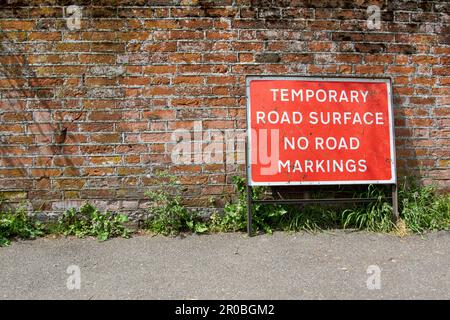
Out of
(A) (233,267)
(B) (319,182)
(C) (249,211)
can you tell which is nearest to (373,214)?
(B) (319,182)

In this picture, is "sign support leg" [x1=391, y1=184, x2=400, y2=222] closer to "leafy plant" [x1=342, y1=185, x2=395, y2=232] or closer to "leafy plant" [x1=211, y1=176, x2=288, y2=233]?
"leafy plant" [x1=342, y1=185, x2=395, y2=232]

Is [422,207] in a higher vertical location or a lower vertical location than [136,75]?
lower

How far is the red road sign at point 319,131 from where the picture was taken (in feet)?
11.9

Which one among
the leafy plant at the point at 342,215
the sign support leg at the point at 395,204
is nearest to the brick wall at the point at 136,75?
the leafy plant at the point at 342,215

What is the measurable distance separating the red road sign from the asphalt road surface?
1.98 feet

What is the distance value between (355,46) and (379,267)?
7.09 feet

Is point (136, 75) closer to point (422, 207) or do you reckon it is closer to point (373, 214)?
point (373, 214)

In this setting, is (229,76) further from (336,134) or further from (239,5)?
(336,134)

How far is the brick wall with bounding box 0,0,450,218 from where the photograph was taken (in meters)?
3.63

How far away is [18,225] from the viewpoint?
3555 mm

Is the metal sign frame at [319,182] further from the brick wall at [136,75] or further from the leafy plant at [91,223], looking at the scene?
the leafy plant at [91,223]

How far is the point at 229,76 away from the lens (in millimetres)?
3740

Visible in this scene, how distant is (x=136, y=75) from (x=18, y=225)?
1.79 meters

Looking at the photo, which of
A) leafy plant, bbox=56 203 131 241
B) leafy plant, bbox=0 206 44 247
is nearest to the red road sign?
leafy plant, bbox=56 203 131 241
